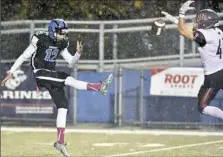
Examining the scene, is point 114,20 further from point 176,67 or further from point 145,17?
point 176,67

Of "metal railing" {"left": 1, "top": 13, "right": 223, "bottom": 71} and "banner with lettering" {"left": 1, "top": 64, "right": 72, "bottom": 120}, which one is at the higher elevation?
"metal railing" {"left": 1, "top": 13, "right": 223, "bottom": 71}

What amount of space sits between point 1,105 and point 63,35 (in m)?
7.04

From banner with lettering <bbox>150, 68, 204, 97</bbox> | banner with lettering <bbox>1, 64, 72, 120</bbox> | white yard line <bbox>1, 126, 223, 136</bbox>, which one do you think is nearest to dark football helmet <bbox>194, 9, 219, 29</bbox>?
white yard line <bbox>1, 126, 223, 136</bbox>

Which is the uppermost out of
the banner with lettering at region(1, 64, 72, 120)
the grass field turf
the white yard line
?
the banner with lettering at region(1, 64, 72, 120)

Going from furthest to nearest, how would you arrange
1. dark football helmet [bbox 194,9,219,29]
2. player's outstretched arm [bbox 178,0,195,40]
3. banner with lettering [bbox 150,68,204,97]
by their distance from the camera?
banner with lettering [bbox 150,68,204,97]
dark football helmet [bbox 194,9,219,29]
player's outstretched arm [bbox 178,0,195,40]

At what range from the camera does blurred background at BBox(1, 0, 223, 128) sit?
1174 cm

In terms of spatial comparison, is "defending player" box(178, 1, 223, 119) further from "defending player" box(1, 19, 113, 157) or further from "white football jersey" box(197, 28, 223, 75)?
"defending player" box(1, 19, 113, 157)

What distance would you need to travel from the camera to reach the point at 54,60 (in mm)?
8984

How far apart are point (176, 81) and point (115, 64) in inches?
74.8

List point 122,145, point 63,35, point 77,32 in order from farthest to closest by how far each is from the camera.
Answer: point 122,145
point 77,32
point 63,35

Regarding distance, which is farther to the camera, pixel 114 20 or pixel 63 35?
pixel 114 20

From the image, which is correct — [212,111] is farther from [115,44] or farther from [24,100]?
[24,100]

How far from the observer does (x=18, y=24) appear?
11953mm

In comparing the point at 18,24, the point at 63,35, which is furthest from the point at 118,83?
the point at 63,35
